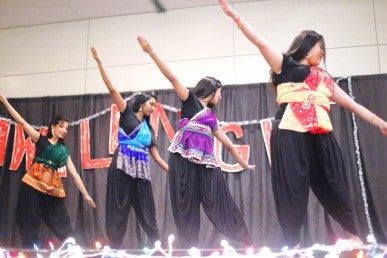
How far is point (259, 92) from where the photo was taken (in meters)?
4.32

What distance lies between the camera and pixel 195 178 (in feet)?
8.59

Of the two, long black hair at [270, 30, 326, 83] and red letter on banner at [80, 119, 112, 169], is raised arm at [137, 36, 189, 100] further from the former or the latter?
red letter on banner at [80, 119, 112, 169]

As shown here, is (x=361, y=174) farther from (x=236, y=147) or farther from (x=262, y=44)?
(x=262, y=44)

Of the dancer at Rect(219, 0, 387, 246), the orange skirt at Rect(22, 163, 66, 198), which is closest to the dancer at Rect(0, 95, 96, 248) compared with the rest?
the orange skirt at Rect(22, 163, 66, 198)

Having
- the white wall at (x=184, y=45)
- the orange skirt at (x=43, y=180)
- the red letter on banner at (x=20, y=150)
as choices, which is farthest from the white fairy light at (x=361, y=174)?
the red letter on banner at (x=20, y=150)

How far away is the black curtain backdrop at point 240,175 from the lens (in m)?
3.88

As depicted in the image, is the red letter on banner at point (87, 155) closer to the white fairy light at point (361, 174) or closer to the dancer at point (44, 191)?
the dancer at point (44, 191)

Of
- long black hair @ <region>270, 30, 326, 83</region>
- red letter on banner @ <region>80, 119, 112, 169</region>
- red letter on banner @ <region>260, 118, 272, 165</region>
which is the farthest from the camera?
red letter on banner @ <region>80, 119, 112, 169</region>

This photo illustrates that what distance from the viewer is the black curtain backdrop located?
3.88 m

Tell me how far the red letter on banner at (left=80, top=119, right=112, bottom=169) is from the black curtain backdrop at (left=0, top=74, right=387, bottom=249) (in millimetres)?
48

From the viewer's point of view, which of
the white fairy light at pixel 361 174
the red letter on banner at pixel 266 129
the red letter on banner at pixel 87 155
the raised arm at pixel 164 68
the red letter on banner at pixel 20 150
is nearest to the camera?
the raised arm at pixel 164 68

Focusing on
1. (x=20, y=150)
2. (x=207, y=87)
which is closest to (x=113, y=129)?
(x=20, y=150)

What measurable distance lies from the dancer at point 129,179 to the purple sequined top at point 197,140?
459mm

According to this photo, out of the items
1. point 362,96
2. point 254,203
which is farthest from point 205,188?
point 362,96
